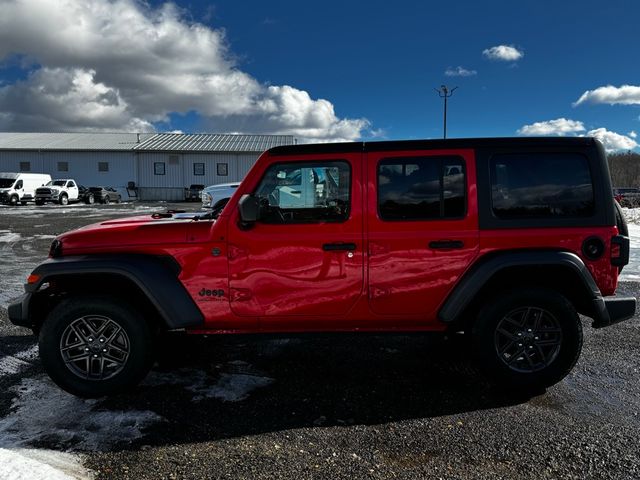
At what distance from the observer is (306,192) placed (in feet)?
12.3

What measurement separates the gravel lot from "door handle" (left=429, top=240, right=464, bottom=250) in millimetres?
1203

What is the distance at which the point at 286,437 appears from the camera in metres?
3.12

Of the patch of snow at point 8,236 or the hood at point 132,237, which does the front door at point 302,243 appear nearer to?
the hood at point 132,237

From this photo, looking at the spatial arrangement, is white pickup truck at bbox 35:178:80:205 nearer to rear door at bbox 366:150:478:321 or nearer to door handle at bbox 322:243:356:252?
door handle at bbox 322:243:356:252

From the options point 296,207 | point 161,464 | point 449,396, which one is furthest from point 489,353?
point 161,464

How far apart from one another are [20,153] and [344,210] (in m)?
48.8

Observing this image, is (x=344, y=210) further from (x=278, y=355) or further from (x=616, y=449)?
(x=616, y=449)

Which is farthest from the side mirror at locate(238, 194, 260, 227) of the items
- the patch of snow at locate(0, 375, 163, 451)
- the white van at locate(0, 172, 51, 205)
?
the white van at locate(0, 172, 51, 205)

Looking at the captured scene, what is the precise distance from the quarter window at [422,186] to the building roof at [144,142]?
37.8 m

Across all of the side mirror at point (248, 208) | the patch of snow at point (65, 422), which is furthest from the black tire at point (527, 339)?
the patch of snow at point (65, 422)

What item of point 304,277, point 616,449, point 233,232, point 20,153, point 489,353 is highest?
point 20,153

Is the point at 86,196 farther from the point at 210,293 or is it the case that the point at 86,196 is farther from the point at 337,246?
the point at 337,246

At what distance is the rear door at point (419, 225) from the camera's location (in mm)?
3646

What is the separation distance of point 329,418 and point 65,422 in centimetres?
188
